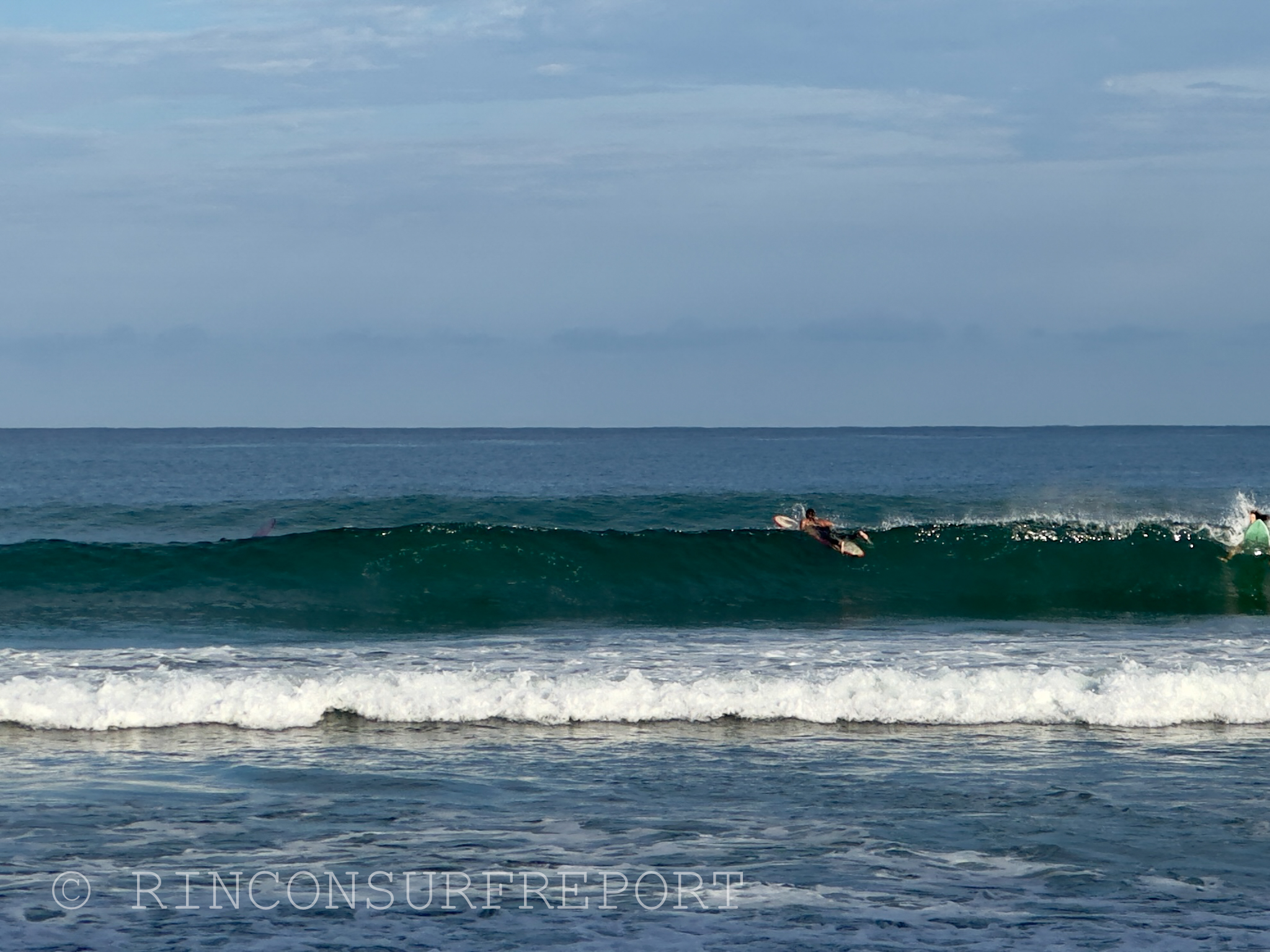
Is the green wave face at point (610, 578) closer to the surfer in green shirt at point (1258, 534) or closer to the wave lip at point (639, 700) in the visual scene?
the surfer in green shirt at point (1258, 534)

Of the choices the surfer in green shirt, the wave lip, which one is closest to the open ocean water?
the wave lip

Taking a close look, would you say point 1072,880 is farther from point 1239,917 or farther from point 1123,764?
point 1123,764

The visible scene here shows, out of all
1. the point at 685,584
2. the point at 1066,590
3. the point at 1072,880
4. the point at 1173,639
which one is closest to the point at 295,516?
the point at 685,584

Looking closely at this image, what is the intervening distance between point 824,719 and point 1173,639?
7189mm

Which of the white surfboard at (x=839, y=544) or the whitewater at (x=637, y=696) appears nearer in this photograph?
the whitewater at (x=637, y=696)

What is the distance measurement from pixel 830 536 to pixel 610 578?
4829 mm

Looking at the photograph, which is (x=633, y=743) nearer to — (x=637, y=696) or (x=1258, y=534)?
(x=637, y=696)

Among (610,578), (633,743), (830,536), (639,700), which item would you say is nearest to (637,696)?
(639,700)

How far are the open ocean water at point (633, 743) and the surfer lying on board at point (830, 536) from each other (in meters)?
0.35

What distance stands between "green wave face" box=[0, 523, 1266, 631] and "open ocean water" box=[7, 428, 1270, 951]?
10cm

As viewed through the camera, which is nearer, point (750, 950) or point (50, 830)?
point (750, 950)

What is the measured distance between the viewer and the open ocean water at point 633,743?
22.9 ft

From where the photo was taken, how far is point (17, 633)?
713 inches

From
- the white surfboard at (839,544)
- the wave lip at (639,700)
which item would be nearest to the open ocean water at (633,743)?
the wave lip at (639,700)
